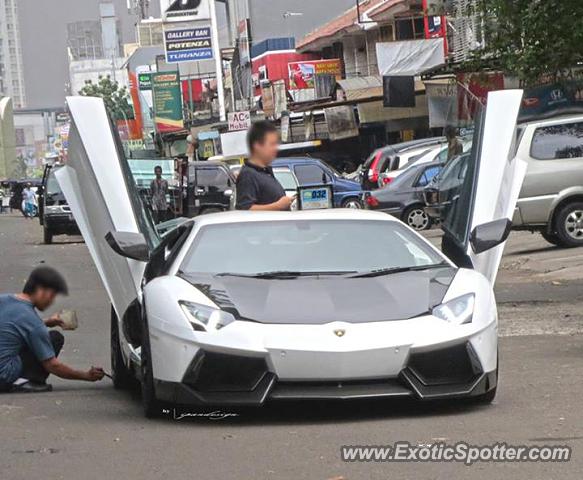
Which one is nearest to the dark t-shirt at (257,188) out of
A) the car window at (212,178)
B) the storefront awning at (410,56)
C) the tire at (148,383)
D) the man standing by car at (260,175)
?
the man standing by car at (260,175)

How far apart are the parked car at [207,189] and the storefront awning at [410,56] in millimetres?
5889

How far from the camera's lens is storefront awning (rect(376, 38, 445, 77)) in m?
37.6

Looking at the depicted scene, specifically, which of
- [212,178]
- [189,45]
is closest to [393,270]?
[212,178]

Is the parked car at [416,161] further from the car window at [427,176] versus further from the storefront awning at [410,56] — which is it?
the storefront awning at [410,56]

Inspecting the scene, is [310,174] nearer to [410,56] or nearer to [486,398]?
[410,56]

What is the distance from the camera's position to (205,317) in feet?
25.4

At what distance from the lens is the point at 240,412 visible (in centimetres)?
830

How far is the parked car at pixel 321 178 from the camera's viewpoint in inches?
1347

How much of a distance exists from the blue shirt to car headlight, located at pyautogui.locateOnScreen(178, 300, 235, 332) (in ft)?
6.28

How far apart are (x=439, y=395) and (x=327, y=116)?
1526 inches

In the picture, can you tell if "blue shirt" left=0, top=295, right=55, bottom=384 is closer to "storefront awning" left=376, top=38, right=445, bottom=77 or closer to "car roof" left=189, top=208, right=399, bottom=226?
"car roof" left=189, top=208, right=399, bottom=226

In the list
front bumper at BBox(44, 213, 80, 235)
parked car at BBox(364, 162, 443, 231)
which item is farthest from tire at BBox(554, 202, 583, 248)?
front bumper at BBox(44, 213, 80, 235)

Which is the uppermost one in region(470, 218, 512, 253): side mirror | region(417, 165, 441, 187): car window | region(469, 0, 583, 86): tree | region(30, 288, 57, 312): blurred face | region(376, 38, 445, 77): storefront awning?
region(376, 38, 445, 77): storefront awning

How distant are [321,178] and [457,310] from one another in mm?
27139
